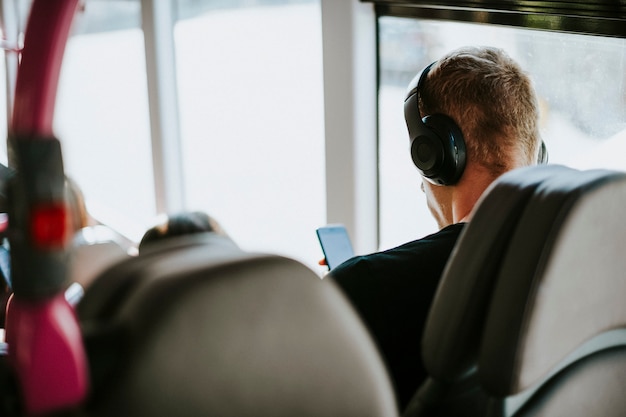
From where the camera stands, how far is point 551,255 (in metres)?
0.90

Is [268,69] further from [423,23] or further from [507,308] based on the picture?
[507,308]

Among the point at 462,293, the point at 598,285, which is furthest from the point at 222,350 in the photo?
the point at 598,285

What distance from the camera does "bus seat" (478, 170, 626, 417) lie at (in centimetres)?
90

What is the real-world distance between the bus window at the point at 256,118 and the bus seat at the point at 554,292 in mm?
1605

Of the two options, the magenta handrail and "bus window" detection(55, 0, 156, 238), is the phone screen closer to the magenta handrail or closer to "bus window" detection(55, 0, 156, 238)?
the magenta handrail

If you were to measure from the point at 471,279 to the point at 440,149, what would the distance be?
1.50ft

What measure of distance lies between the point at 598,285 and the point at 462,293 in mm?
182

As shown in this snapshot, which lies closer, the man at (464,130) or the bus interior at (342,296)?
the bus interior at (342,296)

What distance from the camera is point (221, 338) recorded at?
65 centimetres

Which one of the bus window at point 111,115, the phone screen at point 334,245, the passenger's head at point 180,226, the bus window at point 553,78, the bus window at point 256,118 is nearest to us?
the passenger's head at point 180,226

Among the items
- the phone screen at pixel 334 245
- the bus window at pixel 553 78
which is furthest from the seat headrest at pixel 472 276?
the bus window at pixel 553 78

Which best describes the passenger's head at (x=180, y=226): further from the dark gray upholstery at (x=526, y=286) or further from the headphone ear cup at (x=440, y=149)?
the headphone ear cup at (x=440, y=149)

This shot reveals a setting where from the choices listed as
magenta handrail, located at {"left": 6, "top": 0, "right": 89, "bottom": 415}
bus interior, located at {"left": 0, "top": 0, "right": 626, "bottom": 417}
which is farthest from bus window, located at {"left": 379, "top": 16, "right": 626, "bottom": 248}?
magenta handrail, located at {"left": 6, "top": 0, "right": 89, "bottom": 415}

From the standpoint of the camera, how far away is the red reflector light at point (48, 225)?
55 cm
